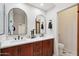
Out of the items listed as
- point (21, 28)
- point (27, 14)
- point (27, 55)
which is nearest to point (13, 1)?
point (27, 14)

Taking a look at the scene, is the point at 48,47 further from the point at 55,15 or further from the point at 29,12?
the point at 29,12

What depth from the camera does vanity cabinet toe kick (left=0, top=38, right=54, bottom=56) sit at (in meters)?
1.91

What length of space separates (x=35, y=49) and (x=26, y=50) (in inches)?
5.9

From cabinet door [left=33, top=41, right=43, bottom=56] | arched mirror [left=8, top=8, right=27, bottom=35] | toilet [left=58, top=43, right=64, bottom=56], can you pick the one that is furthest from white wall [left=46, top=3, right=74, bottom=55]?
arched mirror [left=8, top=8, right=27, bottom=35]

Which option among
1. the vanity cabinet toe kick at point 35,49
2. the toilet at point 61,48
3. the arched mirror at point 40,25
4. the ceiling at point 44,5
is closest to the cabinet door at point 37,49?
the vanity cabinet toe kick at point 35,49

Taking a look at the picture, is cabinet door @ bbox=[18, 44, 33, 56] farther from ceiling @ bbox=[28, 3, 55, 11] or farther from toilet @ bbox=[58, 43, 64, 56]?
ceiling @ bbox=[28, 3, 55, 11]

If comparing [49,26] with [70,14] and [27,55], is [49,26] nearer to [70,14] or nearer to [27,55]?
[70,14]

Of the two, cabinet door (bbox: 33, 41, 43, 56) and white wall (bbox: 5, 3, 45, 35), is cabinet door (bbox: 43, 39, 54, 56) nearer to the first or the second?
cabinet door (bbox: 33, 41, 43, 56)

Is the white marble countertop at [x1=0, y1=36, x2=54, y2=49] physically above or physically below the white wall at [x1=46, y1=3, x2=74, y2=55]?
below

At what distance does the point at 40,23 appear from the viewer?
2.02 m

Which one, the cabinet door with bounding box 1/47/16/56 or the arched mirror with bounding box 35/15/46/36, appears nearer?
the cabinet door with bounding box 1/47/16/56

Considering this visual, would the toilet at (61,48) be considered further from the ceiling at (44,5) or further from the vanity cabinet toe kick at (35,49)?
the ceiling at (44,5)

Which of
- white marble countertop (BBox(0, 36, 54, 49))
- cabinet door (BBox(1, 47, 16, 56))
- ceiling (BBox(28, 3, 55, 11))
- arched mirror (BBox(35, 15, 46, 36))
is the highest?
ceiling (BBox(28, 3, 55, 11))

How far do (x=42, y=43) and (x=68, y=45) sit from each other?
1.37 feet
